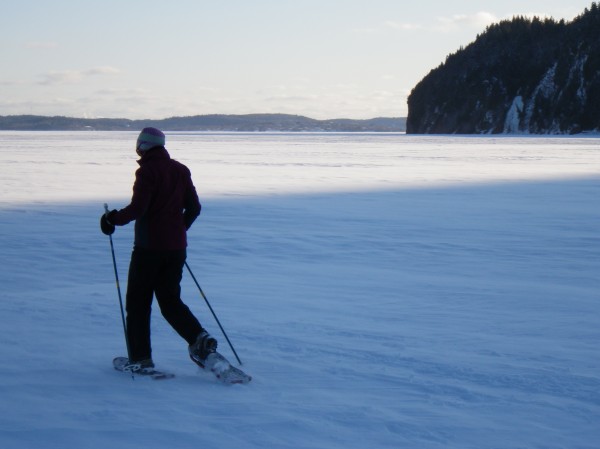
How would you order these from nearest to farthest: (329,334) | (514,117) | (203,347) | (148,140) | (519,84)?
(148,140), (203,347), (329,334), (514,117), (519,84)

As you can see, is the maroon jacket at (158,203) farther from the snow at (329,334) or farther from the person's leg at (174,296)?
the snow at (329,334)

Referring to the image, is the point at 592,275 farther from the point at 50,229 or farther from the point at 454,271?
the point at 50,229

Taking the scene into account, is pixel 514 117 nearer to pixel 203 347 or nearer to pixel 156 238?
pixel 203 347

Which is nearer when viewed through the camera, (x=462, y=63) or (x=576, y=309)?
(x=576, y=309)

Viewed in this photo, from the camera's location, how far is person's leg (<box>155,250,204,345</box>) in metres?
4.77

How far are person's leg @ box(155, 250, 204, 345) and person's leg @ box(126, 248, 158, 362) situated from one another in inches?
2.2

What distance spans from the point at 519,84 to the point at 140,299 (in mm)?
124204

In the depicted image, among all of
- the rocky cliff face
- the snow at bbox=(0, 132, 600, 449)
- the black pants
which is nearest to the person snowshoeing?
the black pants

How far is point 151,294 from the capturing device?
15.9 feet

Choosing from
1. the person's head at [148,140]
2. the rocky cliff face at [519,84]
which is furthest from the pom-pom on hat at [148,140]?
the rocky cliff face at [519,84]

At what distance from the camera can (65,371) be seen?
507 cm

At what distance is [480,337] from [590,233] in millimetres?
5990

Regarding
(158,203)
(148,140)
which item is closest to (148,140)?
(148,140)

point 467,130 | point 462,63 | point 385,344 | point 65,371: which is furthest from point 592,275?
point 462,63
